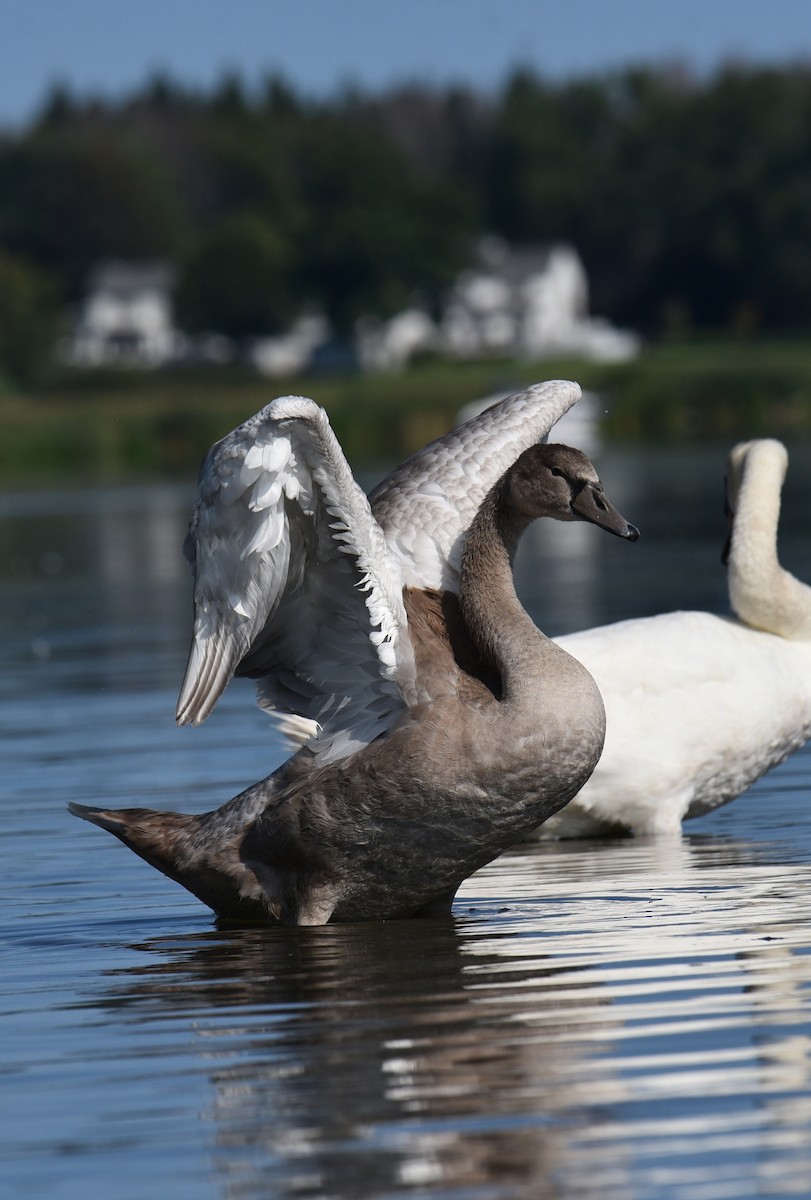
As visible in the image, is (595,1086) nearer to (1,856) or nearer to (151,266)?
(1,856)

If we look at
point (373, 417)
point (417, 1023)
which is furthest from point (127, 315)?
point (417, 1023)

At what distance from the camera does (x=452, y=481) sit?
8.64 m

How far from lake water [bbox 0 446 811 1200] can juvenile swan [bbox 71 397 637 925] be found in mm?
251

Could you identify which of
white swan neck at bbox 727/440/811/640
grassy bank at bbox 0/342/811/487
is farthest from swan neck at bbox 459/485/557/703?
grassy bank at bbox 0/342/811/487

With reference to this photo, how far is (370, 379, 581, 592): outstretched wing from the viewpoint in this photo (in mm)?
8383

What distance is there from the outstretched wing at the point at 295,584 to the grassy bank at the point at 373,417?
3948 centimetres

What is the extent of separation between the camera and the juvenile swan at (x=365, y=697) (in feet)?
23.8

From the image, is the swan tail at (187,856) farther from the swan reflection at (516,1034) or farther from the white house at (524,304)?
the white house at (524,304)

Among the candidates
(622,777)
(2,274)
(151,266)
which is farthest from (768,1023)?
(151,266)

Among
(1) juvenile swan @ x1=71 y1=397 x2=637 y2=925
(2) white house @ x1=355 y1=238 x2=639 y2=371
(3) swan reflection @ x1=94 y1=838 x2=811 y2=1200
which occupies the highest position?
(2) white house @ x1=355 y1=238 x2=639 y2=371

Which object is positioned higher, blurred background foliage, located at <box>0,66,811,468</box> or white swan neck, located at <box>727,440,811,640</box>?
blurred background foliage, located at <box>0,66,811,468</box>

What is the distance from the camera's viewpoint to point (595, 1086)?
554 cm

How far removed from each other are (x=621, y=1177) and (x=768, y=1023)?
4.46 ft

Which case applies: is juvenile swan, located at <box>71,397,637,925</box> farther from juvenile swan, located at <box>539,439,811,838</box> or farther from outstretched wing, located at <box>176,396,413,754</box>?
juvenile swan, located at <box>539,439,811,838</box>
